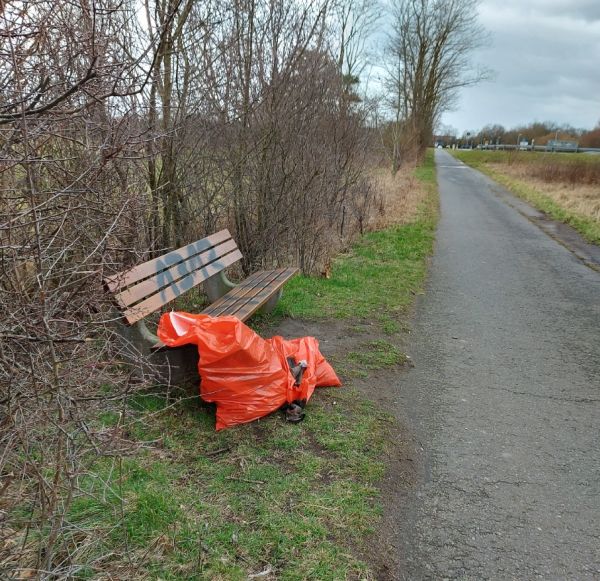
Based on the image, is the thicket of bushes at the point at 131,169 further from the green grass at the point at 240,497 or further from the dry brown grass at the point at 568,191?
the dry brown grass at the point at 568,191

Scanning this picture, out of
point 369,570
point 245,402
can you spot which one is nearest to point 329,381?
point 245,402

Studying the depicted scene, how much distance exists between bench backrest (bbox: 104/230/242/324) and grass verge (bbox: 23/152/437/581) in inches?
28.3

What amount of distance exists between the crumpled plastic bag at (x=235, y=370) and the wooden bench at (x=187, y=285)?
0.31 meters

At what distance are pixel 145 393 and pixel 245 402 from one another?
2.67 ft

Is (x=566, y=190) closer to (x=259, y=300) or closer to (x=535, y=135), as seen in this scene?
(x=259, y=300)

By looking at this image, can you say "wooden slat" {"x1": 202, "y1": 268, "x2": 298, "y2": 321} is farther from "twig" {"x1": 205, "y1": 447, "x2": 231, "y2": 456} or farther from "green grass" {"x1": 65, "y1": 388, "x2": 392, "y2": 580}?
"twig" {"x1": 205, "y1": 447, "x2": 231, "y2": 456}

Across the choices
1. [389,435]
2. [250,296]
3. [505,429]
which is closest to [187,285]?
[250,296]

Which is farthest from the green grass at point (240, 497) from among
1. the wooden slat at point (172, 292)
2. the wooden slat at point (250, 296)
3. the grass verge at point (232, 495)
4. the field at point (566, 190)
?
the field at point (566, 190)

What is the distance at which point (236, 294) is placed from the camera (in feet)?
17.0

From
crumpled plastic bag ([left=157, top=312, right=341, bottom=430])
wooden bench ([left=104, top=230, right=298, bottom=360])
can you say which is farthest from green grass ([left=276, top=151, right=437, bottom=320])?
crumpled plastic bag ([left=157, top=312, right=341, bottom=430])

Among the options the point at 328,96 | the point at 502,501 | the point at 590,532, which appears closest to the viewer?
the point at 590,532

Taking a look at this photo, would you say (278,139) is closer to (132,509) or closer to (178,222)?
(178,222)

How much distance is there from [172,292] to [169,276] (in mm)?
157

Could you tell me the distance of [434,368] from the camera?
4762mm
